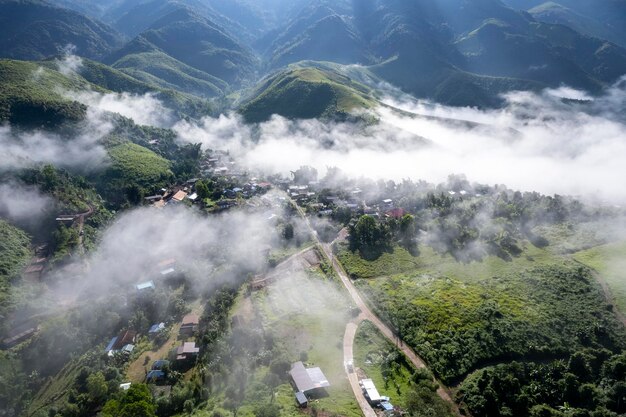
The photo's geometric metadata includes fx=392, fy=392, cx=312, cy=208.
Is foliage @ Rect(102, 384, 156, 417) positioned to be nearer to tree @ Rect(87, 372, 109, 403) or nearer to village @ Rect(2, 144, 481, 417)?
village @ Rect(2, 144, 481, 417)

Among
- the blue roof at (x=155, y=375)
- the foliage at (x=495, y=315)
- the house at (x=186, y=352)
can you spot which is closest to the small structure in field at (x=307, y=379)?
the foliage at (x=495, y=315)

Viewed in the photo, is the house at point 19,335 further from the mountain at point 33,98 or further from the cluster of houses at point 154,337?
the mountain at point 33,98

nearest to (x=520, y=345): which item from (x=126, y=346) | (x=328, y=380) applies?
(x=328, y=380)

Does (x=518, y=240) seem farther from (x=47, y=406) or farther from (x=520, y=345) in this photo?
(x=47, y=406)

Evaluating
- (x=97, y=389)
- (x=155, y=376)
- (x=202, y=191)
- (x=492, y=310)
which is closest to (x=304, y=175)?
(x=202, y=191)

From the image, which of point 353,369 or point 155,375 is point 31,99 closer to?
point 155,375
